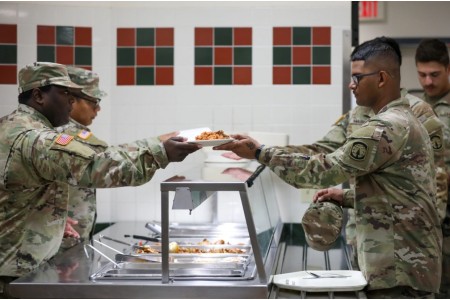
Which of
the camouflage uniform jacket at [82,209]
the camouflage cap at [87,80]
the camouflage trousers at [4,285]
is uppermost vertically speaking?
the camouflage cap at [87,80]

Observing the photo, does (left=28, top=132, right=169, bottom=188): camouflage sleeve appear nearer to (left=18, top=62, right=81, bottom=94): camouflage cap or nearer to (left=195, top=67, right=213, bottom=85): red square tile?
(left=18, top=62, right=81, bottom=94): camouflage cap

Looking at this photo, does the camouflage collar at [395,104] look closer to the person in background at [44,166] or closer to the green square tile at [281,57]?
the person in background at [44,166]

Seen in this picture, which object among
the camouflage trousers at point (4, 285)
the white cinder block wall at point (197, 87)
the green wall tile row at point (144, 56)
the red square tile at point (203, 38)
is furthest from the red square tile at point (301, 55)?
the camouflage trousers at point (4, 285)

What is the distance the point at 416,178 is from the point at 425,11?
4.50 meters

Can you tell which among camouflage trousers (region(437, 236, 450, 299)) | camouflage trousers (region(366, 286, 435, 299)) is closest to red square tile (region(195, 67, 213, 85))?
camouflage trousers (region(437, 236, 450, 299))

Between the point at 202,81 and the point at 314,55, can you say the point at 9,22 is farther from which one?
the point at 314,55

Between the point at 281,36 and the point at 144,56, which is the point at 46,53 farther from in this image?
the point at 281,36

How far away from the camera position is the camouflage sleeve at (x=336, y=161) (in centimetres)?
264

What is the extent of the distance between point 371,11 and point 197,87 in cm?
252

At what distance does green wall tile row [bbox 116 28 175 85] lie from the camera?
5172 millimetres

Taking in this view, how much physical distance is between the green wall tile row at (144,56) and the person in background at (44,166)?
6.43ft

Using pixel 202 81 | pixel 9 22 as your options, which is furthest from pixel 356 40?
pixel 9 22

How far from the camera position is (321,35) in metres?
5.10

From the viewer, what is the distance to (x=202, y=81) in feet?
16.9
